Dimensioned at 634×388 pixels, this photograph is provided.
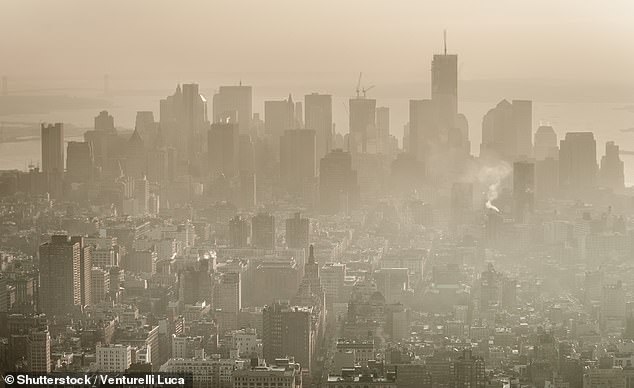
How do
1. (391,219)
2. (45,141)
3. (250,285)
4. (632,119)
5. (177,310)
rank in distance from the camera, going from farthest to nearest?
(391,219), (632,119), (45,141), (250,285), (177,310)

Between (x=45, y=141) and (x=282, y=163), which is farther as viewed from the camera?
(x=282, y=163)

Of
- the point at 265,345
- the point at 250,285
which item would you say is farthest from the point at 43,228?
the point at 265,345

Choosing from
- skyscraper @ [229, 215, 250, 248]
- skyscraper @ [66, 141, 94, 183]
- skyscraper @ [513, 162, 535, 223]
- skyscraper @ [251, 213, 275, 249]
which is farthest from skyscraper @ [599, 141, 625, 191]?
skyscraper @ [66, 141, 94, 183]

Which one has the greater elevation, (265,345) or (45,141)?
(45,141)

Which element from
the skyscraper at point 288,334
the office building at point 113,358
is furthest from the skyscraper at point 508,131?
the office building at point 113,358

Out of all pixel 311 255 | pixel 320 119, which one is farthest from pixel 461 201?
pixel 311 255

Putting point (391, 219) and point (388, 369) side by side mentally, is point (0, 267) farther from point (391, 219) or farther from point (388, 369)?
point (391, 219)
